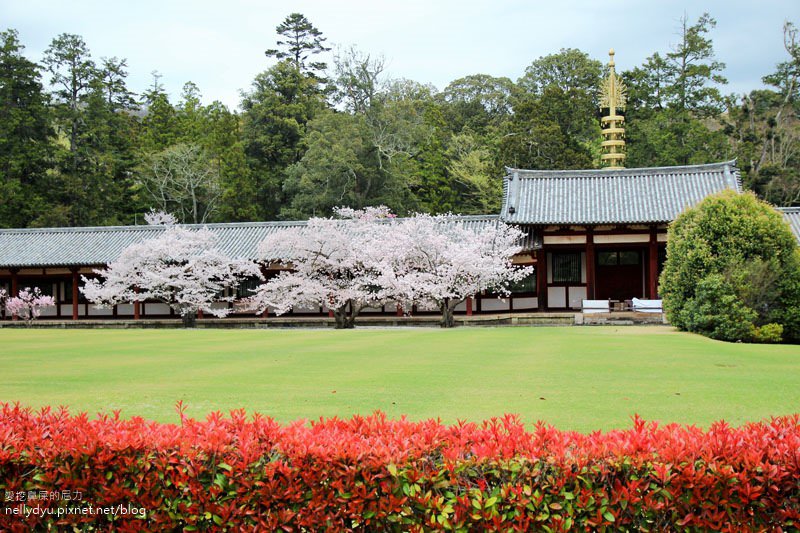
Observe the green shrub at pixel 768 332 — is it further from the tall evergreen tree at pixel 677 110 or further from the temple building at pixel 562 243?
the tall evergreen tree at pixel 677 110

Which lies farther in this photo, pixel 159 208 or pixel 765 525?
pixel 159 208

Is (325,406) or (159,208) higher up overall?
(159,208)

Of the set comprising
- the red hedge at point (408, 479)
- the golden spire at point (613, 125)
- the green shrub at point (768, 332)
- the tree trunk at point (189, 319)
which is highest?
the golden spire at point (613, 125)

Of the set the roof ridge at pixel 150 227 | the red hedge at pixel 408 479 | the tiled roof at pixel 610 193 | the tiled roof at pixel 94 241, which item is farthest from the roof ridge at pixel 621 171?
the red hedge at pixel 408 479

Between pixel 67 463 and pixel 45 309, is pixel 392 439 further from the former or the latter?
pixel 45 309

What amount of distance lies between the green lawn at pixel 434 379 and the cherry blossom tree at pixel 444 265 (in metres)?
7.84

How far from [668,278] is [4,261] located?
29.2m

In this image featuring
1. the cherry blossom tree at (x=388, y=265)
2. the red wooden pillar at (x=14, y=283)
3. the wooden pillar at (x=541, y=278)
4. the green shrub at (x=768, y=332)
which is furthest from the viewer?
the red wooden pillar at (x=14, y=283)

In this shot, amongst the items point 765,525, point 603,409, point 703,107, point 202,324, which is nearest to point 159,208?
point 202,324

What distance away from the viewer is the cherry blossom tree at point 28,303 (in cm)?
3112

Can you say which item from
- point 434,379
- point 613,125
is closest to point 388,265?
point 434,379

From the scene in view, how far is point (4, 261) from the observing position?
32.4 m

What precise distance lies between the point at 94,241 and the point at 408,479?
3300 cm

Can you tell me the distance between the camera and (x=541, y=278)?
2947cm
